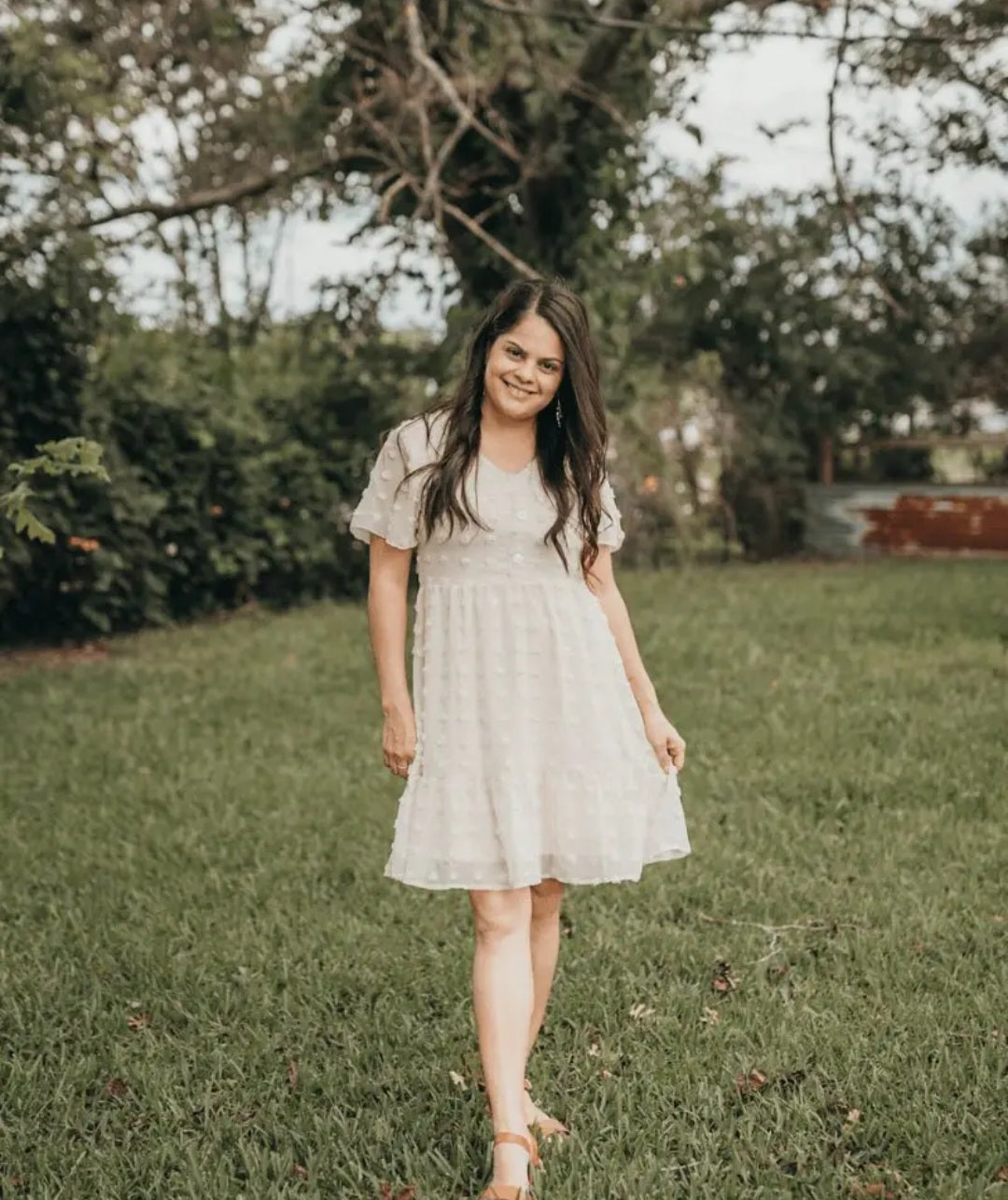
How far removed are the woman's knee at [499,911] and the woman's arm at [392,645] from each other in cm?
29

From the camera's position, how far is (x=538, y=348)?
2.67 metres

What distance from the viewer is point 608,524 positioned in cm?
281

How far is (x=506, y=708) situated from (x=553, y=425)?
23.8 inches

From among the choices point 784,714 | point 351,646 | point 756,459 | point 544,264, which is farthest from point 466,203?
point 756,459

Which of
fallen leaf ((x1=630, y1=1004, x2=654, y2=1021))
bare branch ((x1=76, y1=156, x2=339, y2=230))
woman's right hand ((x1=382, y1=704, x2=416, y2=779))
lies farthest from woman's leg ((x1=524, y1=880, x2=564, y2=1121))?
bare branch ((x1=76, y1=156, x2=339, y2=230))

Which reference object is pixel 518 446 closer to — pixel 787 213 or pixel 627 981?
pixel 627 981

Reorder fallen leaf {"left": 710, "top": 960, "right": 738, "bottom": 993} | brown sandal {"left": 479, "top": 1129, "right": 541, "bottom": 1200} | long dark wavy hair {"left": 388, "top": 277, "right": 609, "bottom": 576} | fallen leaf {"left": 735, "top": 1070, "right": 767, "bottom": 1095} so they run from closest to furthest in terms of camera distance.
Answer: brown sandal {"left": 479, "top": 1129, "right": 541, "bottom": 1200} → long dark wavy hair {"left": 388, "top": 277, "right": 609, "bottom": 576} → fallen leaf {"left": 735, "top": 1070, "right": 767, "bottom": 1095} → fallen leaf {"left": 710, "top": 960, "right": 738, "bottom": 993}

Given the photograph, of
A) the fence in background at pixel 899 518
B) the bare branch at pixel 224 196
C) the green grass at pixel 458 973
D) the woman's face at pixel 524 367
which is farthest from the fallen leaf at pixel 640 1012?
the fence in background at pixel 899 518

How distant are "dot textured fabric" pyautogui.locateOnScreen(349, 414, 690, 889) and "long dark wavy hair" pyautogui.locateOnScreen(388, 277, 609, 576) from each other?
29 millimetres

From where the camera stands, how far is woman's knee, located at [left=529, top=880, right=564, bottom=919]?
2.76 meters

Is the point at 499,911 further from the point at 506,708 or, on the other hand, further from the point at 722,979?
the point at 722,979

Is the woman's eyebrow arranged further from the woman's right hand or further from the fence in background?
the fence in background

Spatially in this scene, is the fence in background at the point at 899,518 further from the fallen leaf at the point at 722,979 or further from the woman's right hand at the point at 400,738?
the woman's right hand at the point at 400,738

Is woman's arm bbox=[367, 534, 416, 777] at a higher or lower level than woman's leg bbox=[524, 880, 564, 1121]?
higher
